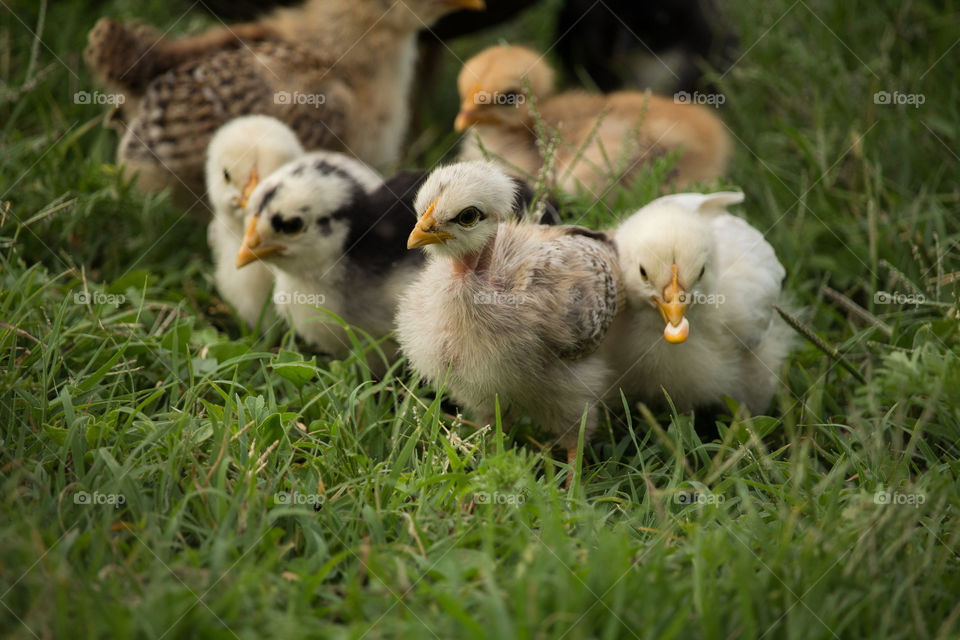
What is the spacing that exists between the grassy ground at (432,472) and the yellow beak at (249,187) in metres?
0.46

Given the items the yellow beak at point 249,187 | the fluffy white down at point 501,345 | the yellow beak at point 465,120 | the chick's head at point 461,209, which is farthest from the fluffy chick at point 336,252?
the yellow beak at point 465,120

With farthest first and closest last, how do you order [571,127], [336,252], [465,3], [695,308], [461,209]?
1. [465,3]
2. [571,127]
3. [336,252]
4. [695,308]
5. [461,209]

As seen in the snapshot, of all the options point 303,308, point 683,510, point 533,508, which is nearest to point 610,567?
point 533,508

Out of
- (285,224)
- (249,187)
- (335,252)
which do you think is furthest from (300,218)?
(249,187)

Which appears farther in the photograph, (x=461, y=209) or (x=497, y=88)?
(x=497, y=88)

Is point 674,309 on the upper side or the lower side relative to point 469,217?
lower

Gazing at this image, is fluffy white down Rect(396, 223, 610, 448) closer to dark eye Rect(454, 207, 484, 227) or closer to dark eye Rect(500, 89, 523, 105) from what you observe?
dark eye Rect(454, 207, 484, 227)

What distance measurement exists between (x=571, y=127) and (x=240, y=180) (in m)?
1.47

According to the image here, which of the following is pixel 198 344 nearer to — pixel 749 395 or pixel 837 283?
pixel 749 395

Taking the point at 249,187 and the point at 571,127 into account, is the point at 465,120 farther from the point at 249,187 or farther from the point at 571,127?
the point at 249,187

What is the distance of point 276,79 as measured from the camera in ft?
10.9

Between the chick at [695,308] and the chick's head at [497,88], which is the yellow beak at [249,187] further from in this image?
the chick at [695,308]

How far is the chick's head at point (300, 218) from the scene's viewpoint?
2.52m

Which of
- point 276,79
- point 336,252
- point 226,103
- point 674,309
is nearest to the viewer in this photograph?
point 674,309
